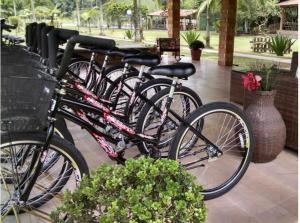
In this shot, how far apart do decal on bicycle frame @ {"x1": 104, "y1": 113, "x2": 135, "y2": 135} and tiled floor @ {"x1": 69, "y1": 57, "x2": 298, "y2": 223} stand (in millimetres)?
643

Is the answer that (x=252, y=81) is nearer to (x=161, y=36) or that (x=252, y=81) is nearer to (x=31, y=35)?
(x=31, y=35)

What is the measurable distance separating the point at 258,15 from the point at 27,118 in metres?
18.0

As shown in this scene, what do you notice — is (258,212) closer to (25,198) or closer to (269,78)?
(269,78)

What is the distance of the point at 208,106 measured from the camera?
2.20 meters

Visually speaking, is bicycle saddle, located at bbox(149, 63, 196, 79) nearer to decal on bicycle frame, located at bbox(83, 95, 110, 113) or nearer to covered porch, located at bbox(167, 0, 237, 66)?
decal on bicycle frame, located at bbox(83, 95, 110, 113)

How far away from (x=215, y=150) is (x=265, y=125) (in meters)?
0.53

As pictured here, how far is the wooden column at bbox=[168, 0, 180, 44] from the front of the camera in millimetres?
9828

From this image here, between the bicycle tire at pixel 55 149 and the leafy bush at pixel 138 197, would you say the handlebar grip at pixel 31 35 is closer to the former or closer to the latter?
the bicycle tire at pixel 55 149

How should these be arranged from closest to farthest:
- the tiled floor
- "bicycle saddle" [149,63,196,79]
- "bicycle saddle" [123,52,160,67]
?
1. the tiled floor
2. "bicycle saddle" [149,63,196,79]
3. "bicycle saddle" [123,52,160,67]

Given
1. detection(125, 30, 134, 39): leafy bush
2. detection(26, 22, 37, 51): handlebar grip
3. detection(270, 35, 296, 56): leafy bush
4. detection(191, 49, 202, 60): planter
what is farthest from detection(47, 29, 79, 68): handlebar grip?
detection(125, 30, 134, 39): leafy bush

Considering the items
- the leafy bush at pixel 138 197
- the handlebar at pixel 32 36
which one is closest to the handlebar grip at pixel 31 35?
the handlebar at pixel 32 36

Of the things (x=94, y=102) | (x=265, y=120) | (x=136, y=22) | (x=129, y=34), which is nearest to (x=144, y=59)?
(x=94, y=102)

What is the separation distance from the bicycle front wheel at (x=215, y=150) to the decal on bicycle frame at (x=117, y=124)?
1.09 ft

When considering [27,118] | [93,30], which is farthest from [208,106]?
[93,30]
